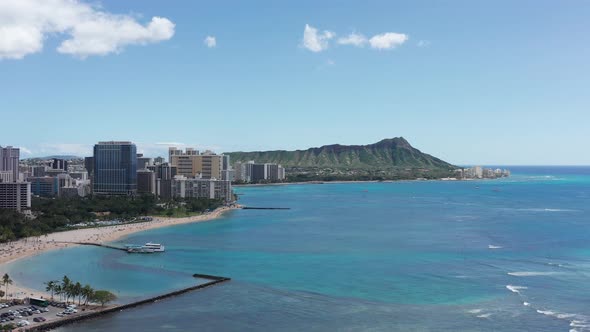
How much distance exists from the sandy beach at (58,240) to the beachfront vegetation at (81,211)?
162cm

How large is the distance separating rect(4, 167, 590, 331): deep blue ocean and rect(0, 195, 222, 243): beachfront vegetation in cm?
781

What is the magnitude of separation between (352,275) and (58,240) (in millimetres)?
24046

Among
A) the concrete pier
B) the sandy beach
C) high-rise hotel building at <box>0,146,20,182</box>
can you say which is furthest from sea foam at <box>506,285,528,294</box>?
high-rise hotel building at <box>0,146,20,182</box>

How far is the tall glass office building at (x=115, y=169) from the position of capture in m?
79.9

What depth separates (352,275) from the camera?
3045 cm

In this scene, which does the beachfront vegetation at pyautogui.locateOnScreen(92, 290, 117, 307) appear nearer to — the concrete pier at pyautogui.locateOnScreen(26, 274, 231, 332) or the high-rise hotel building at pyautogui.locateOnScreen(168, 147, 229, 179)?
the concrete pier at pyautogui.locateOnScreen(26, 274, 231, 332)

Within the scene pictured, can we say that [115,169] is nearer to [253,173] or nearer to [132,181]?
[132,181]

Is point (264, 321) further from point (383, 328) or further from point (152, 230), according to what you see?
point (152, 230)

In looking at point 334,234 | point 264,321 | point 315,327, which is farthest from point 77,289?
point 334,234

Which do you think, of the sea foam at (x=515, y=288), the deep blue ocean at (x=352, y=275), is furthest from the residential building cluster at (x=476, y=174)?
the sea foam at (x=515, y=288)

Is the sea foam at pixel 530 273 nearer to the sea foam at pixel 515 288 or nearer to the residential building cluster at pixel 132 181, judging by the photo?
the sea foam at pixel 515 288

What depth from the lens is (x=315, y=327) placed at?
70.9 feet

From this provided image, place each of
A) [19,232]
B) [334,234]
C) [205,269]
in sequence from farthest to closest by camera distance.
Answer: [334,234] < [19,232] < [205,269]

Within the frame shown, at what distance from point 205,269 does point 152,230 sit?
20.6 metres
